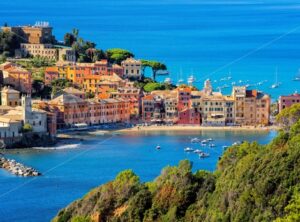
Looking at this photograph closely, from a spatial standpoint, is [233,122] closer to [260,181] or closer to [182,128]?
[182,128]

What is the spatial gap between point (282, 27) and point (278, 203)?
61.3 meters

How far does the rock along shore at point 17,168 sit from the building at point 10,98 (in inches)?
245

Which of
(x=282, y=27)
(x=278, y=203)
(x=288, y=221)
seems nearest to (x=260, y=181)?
(x=278, y=203)

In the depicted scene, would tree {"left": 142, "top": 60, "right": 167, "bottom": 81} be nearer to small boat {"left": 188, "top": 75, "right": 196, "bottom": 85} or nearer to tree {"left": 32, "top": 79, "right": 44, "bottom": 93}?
small boat {"left": 188, "top": 75, "right": 196, "bottom": 85}

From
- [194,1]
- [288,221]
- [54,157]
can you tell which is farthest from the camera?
[194,1]

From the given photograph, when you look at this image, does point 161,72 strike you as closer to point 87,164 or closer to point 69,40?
point 69,40

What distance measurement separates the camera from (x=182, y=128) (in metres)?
35.5

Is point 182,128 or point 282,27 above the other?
point 282,27

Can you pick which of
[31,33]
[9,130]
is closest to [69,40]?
[31,33]

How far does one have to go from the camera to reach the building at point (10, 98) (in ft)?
114

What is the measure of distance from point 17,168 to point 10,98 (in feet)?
25.1

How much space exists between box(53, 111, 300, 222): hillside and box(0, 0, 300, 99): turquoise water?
931 inches

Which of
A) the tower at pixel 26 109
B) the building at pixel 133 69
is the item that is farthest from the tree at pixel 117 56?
the tower at pixel 26 109

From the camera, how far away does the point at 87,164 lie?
94.3 ft
